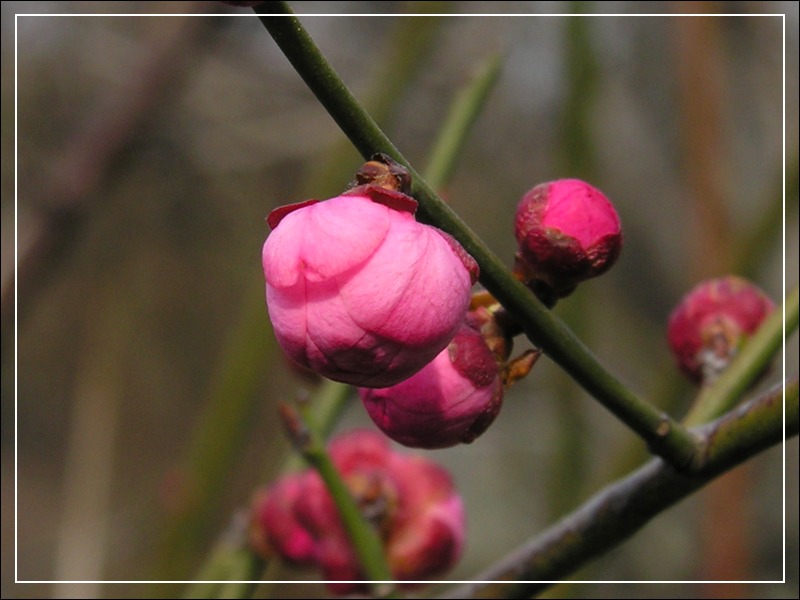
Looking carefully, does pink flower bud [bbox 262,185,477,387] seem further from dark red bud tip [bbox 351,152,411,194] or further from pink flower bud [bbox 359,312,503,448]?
pink flower bud [bbox 359,312,503,448]

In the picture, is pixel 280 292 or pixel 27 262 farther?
pixel 27 262

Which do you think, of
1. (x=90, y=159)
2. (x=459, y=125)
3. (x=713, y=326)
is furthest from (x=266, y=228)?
(x=713, y=326)

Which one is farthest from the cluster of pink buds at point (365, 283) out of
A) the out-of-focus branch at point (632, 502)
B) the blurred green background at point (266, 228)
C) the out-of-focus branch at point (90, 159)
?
the out-of-focus branch at point (90, 159)

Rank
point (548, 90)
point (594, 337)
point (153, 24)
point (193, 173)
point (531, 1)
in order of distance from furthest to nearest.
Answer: point (193, 173) < point (548, 90) < point (153, 24) < point (531, 1) < point (594, 337)

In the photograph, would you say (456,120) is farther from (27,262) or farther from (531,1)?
(531,1)

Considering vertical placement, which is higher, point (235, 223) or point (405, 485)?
point (235, 223)

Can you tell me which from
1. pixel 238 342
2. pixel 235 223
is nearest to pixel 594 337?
pixel 238 342
